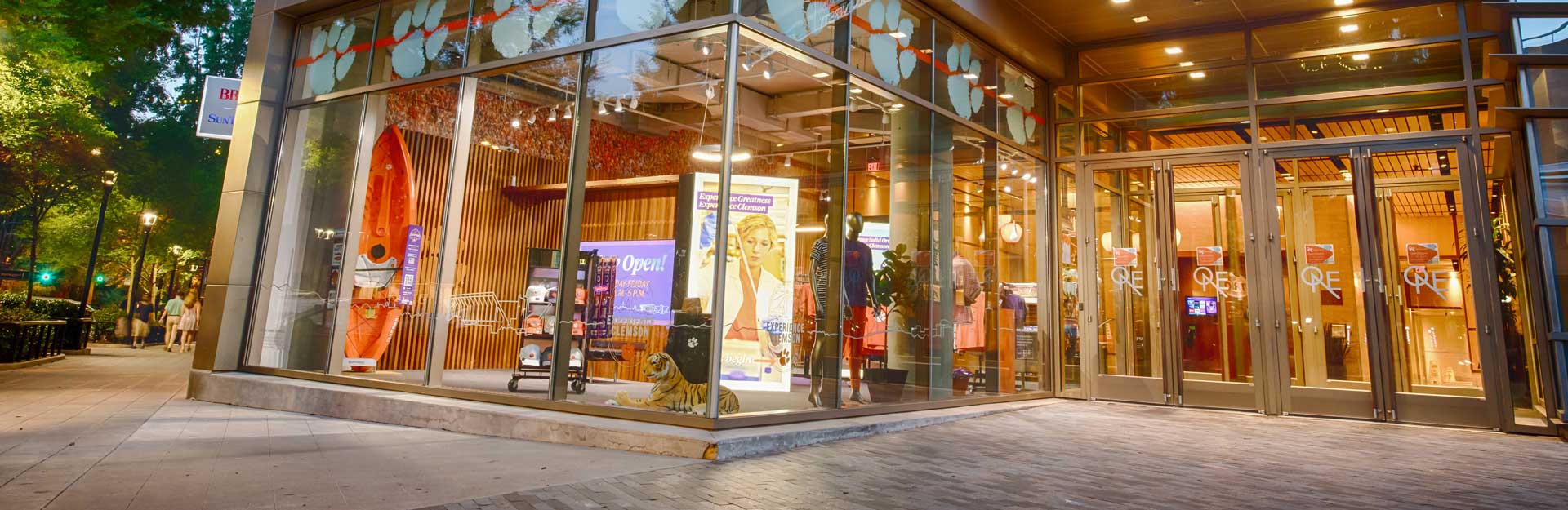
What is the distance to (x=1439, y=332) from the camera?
6855 mm

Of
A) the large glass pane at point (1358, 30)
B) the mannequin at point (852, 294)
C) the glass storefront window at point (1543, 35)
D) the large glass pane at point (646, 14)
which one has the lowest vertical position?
the mannequin at point (852, 294)

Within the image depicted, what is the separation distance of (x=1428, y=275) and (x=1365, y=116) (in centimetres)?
167

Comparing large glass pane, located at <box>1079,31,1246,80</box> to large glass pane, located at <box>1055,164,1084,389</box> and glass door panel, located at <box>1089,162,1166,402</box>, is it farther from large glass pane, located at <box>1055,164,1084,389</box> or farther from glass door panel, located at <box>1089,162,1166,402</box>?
large glass pane, located at <box>1055,164,1084,389</box>

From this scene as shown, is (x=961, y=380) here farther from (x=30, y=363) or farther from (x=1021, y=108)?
(x=30, y=363)

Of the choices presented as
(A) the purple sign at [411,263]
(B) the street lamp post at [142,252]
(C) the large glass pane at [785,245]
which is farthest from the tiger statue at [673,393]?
(B) the street lamp post at [142,252]

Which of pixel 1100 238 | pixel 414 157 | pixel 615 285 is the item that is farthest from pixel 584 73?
pixel 1100 238

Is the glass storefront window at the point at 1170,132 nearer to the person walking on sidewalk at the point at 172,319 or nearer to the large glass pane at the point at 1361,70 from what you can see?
the large glass pane at the point at 1361,70

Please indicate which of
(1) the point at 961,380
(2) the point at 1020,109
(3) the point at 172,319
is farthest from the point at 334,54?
(3) the point at 172,319

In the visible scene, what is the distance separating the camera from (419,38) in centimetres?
676

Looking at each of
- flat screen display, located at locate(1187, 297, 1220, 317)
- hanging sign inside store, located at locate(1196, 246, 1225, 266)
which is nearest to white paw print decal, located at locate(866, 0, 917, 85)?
hanging sign inside store, located at locate(1196, 246, 1225, 266)

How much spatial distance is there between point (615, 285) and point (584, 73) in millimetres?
1616

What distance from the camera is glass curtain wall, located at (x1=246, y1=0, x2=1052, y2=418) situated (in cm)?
500

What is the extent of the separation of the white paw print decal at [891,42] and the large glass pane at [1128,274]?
11.3 feet

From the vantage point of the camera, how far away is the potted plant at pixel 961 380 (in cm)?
688
